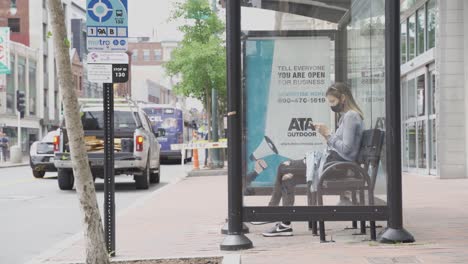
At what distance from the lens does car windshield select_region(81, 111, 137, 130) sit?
16.4 m

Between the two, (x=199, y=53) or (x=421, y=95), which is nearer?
(x=421, y=95)

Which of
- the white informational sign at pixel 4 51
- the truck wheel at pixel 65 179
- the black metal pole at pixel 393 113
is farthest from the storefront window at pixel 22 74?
the black metal pole at pixel 393 113

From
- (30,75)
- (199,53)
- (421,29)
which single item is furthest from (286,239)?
(30,75)

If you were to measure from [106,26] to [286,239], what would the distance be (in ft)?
10.3

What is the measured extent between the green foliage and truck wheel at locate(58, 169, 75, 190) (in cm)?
1231

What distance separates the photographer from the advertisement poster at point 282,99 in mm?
7391

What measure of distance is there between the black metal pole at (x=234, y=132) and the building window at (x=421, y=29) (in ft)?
48.1

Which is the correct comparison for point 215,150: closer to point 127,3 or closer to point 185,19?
point 185,19

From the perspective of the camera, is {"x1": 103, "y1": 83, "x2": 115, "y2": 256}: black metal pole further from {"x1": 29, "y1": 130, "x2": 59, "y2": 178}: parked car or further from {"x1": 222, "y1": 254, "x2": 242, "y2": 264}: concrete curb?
{"x1": 29, "y1": 130, "x2": 59, "y2": 178}: parked car

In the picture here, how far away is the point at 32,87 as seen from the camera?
58219 mm

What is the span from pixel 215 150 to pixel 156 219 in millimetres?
15996

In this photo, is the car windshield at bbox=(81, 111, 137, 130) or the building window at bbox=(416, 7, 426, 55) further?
the building window at bbox=(416, 7, 426, 55)

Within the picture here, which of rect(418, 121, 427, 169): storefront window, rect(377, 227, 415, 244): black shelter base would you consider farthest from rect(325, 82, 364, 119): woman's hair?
rect(418, 121, 427, 169): storefront window

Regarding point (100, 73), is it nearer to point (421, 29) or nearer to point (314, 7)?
point (314, 7)
